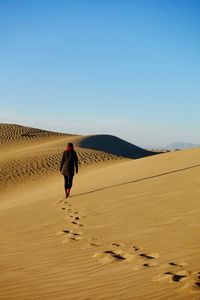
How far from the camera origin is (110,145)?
39.7 m

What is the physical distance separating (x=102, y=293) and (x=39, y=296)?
0.58 metres

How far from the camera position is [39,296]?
384 centimetres

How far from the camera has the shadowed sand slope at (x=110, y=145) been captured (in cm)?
3695

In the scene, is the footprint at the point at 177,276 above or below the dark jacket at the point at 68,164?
below

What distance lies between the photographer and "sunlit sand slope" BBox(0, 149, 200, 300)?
3.91 m

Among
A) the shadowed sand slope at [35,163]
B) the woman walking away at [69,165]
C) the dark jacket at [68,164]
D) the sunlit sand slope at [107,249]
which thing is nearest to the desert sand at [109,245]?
the sunlit sand slope at [107,249]

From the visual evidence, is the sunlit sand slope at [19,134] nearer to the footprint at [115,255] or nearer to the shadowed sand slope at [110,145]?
the shadowed sand slope at [110,145]

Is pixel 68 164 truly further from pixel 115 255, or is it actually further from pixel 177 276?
pixel 177 276

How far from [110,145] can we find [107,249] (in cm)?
3428

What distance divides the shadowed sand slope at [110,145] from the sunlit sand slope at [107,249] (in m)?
26.2

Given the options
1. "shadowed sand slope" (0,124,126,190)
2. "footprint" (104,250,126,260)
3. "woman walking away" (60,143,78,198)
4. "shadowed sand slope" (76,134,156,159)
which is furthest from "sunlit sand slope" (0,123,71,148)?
"footprint" (104,250,126,260)

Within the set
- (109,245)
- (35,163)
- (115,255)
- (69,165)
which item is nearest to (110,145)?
(35,163)

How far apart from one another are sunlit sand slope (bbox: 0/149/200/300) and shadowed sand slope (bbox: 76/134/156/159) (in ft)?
85.9

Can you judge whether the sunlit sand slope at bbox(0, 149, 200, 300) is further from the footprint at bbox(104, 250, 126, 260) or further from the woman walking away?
the woman walking away
